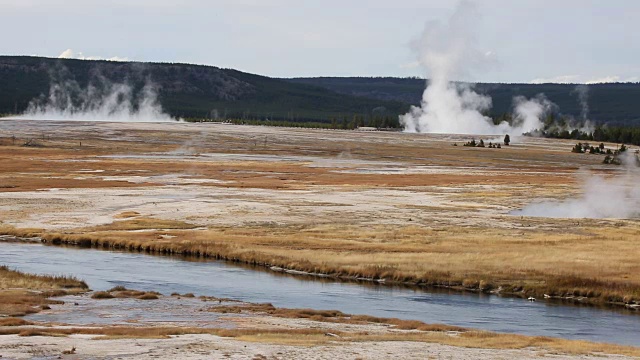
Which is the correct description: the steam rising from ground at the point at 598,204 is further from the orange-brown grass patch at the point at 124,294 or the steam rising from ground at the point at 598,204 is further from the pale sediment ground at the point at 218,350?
the pale sediment ground at the point at 218,350

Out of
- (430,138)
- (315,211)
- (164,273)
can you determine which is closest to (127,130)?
(430,138)

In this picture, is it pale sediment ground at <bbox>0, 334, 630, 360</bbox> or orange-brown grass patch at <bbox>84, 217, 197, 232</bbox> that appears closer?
pale sediment ground at <bbox>0, 334, 630, 360</bbox>

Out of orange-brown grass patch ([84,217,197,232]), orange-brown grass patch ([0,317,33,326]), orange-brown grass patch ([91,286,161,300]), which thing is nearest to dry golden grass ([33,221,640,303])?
orange-brown grass patch ([84,217,197,232])

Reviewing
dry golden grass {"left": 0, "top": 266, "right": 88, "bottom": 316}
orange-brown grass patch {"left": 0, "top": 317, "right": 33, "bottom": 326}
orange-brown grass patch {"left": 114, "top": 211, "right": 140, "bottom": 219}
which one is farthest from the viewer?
orange-brown grass patch {"left": 114, "top": 211, "right": 140, "bottom": 219}

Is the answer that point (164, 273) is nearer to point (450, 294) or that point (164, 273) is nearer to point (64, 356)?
point (450, 294)

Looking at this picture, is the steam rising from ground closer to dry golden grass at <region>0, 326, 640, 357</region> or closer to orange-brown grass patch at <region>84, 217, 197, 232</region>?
orange-brown grass patch at <region>84, 217, 197, 232</region>

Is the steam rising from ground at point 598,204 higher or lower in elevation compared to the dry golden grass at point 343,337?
lower

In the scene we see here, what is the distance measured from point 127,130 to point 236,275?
436 ft

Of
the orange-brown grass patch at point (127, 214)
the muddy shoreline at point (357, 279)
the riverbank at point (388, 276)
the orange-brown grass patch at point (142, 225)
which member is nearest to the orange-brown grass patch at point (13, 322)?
the muddy shoreline at point (357, 279)

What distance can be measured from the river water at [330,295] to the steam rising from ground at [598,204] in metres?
26.1

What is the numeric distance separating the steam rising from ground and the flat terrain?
5.62 feet

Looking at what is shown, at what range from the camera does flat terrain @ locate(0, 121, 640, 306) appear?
143ft

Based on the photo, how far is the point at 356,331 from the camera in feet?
99.1

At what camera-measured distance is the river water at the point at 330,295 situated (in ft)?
112
